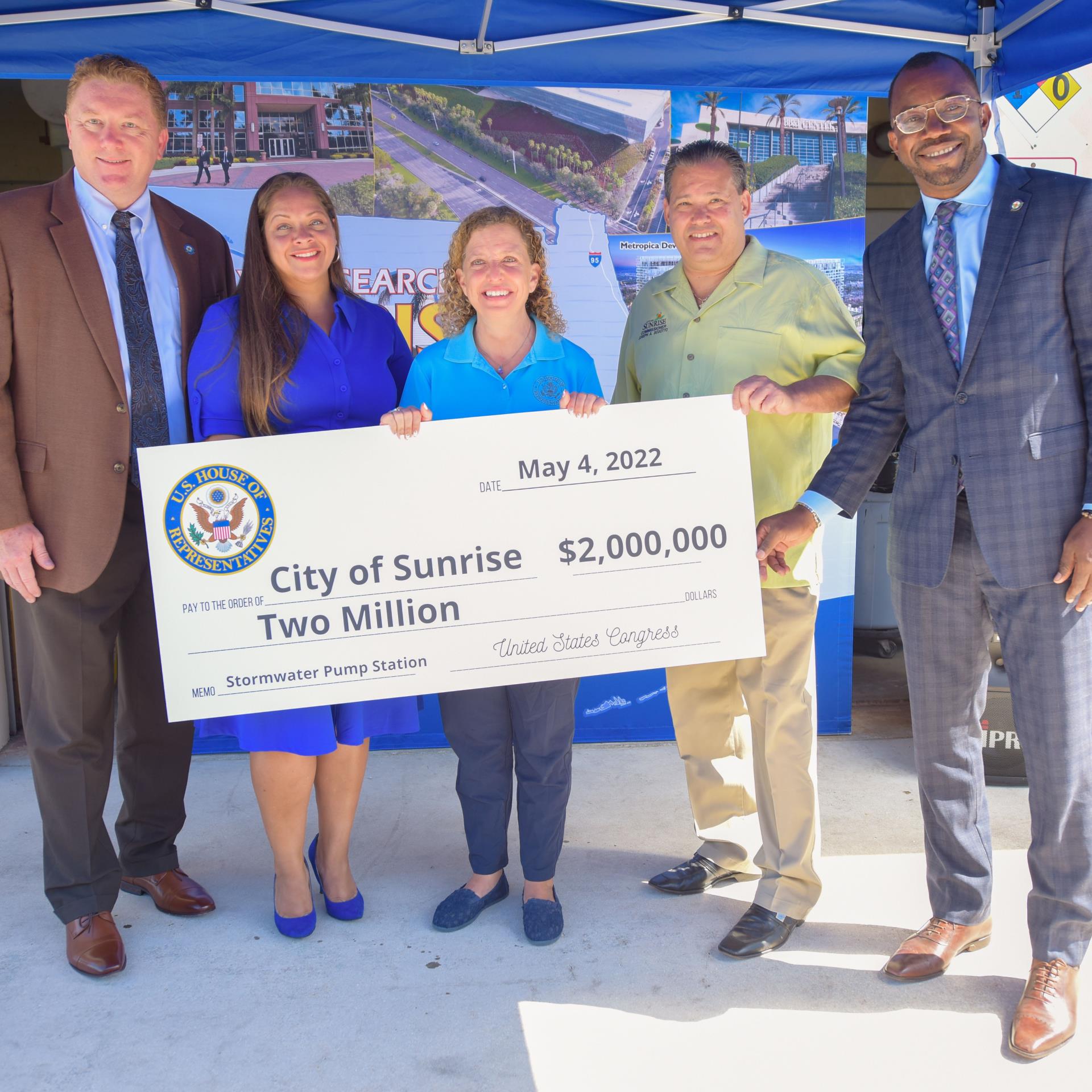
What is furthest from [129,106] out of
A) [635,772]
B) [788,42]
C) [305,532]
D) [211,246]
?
[635,772]

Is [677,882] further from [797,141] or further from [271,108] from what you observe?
[271,108]

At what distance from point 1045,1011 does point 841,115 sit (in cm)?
334

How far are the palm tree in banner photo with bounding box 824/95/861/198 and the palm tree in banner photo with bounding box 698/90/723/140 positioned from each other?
0.44m

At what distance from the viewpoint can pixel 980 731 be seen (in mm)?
2518

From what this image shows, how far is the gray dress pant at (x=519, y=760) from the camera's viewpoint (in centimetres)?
271

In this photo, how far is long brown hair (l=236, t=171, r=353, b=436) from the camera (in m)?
2.50

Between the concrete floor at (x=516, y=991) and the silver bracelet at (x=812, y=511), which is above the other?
the silver bracelet at (x=812, y=511)

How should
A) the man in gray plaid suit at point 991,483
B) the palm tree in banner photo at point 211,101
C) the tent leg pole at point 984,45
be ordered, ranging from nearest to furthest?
the man in gray plaid suit at point 991,483, the tent leg pole at point 984,45, the palm tree in banner photo at point 211,101

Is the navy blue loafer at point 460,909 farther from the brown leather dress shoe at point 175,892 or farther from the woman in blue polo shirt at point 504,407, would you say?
the brown leather dress shoe at point 175,892

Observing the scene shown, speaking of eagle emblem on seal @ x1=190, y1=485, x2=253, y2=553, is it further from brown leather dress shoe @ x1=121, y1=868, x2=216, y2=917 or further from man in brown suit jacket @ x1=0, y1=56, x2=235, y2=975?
brown leather dress shoe @ x1=121, y1=868, x2=216, y2=917

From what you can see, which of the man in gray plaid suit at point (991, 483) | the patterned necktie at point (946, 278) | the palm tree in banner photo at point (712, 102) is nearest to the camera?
the man in gray plaid suit at point (991, 483)

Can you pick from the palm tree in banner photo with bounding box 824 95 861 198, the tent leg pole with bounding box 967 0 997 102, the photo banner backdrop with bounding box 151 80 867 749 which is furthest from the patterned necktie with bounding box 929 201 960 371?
the palm tree in banner photo with bounding box 824 95 861 198

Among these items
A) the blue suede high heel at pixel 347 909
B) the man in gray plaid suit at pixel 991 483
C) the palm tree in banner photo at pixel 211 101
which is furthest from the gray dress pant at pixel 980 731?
the palm tree in banner photo at pixel 211 101

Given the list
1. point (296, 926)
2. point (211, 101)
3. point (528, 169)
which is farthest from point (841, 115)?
point (296, 926)
